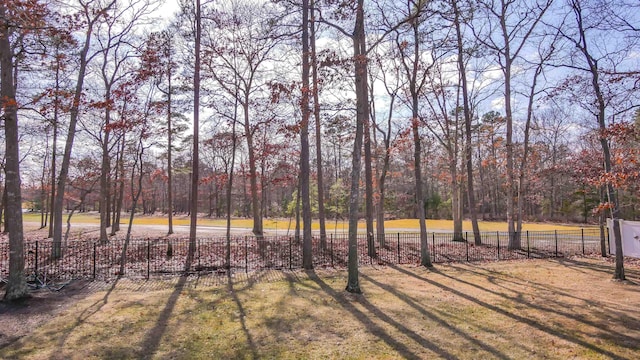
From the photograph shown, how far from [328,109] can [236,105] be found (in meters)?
8.83

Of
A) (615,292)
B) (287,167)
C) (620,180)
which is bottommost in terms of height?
(615,292)

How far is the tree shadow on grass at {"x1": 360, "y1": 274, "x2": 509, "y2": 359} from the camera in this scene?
580cm

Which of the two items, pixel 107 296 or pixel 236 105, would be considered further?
pixel 236 105

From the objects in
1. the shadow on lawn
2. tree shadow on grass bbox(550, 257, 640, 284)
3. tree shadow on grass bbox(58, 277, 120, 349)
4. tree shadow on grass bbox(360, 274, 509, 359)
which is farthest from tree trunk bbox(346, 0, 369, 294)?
tree shadow on grass bbox(550, 257, 640, 284)

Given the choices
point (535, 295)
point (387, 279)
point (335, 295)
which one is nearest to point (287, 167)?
point (387, 279)

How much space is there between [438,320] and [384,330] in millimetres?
1235

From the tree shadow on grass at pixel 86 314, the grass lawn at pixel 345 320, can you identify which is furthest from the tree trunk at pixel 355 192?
the tree shadow on grass at pixel 86 314

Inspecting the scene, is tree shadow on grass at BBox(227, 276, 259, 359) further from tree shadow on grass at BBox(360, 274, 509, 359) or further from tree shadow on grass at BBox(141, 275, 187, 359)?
tree shadow on grass at BBox(360, 274, 509, 359)

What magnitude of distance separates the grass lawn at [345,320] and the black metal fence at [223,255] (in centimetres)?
175

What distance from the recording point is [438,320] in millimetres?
7328

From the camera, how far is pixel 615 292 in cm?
969

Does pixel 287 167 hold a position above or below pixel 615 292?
above

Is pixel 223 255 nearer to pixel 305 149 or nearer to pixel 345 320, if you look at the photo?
pixel 305 149

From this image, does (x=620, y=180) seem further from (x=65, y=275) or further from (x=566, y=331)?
(x=65, y=275)
